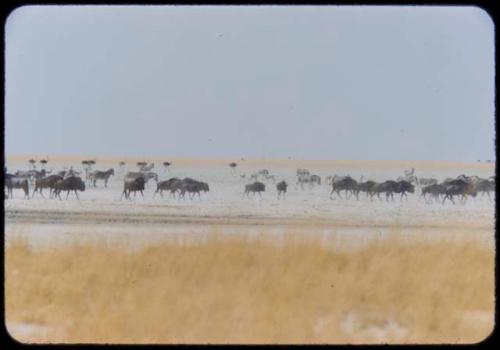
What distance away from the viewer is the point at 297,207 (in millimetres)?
10258

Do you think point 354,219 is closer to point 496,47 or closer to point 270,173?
point 270,173

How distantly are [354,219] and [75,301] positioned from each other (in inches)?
193

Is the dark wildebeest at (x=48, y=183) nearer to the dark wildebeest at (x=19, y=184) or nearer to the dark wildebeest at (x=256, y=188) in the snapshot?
the dark wildebeest at (x=19, y=184)

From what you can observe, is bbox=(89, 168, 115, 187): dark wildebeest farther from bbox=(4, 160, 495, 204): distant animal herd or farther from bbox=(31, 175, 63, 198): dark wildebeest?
bbox=(31, 175, 63, 198): dark wildebeest

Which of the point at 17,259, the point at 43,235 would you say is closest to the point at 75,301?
the point at 17,259

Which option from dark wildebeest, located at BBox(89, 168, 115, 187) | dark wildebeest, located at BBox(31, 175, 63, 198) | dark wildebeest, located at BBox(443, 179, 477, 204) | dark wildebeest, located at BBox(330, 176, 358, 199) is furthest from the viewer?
dark wildebeest, located at BBox(89, 168, 115, 187)

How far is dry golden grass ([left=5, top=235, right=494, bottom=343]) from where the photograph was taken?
14.6 ft

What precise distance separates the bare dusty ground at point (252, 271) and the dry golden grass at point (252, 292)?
1 centimetres

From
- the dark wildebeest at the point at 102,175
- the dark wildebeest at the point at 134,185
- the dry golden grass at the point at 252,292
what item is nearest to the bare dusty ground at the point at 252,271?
the dry golden grass at the point at 252,292

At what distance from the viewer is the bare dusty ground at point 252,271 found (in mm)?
4465

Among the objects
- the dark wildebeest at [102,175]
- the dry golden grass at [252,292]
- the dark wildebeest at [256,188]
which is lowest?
the dry golden grass at [252,292]

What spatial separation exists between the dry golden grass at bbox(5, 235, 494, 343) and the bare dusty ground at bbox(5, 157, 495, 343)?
0.01 meters

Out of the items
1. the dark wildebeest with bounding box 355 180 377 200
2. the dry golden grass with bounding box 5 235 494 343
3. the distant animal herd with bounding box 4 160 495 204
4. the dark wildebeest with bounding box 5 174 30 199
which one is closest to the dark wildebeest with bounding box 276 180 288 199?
the distant animal herd with bounding box 4 160 495 204

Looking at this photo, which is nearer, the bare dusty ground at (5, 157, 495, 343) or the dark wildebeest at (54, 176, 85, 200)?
the bare dusty ground at (5, 157, 495, 343)
